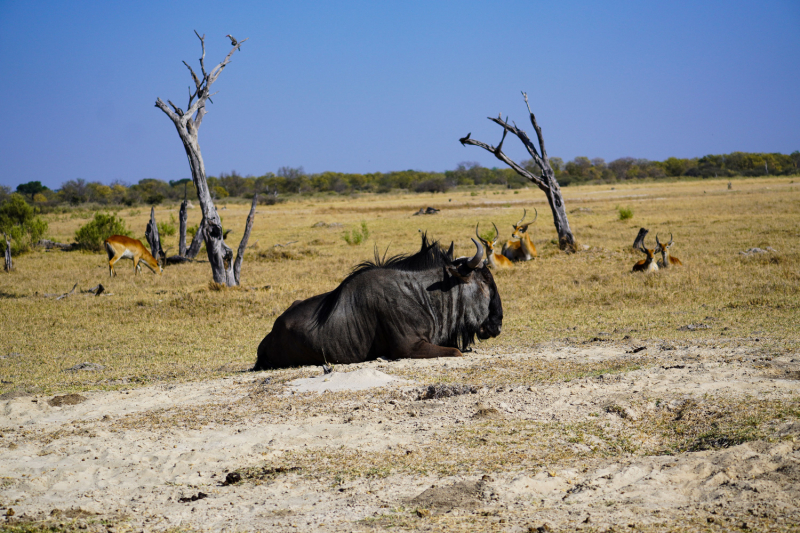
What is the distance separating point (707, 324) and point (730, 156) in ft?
339

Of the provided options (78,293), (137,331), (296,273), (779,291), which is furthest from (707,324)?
(78,293)

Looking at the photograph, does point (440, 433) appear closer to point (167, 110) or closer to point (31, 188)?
point (167, 110)

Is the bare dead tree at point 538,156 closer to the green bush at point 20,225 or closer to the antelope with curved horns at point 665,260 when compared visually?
the antelope with curved horns at point 665,260

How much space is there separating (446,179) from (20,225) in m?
67.3

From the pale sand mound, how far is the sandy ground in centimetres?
3

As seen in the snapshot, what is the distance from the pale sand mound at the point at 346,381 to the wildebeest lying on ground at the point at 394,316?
4.10 ft

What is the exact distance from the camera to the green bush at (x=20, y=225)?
25.4 meters

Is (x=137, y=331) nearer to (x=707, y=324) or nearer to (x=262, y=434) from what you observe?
(x=262, y=434)

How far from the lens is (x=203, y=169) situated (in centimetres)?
1689

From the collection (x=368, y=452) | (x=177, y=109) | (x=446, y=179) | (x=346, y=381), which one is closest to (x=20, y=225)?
(x=177, y=109)

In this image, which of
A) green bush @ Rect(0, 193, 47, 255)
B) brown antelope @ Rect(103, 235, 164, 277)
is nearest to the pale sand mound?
brown antelope @ Rect(103, 235, 164, 277)

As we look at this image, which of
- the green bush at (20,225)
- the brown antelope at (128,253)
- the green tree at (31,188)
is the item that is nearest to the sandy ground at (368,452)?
the brown antelope at (128,253)

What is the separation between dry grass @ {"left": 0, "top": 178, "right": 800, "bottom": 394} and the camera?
31.2 ft

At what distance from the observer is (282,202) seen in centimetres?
6216
